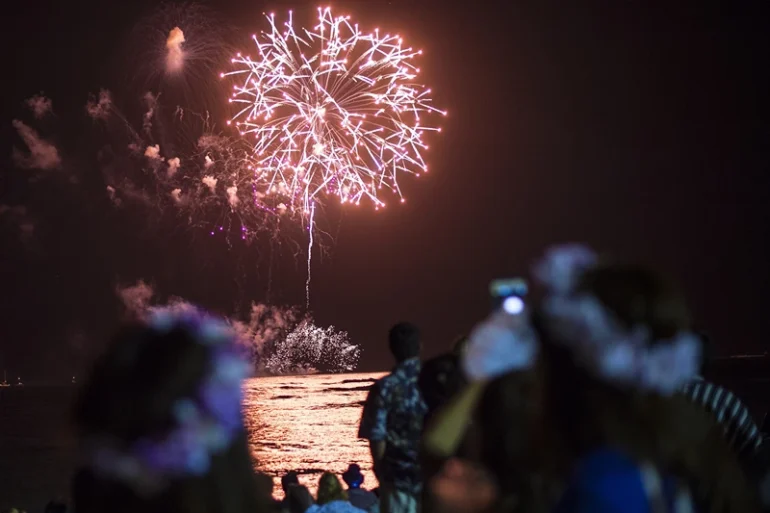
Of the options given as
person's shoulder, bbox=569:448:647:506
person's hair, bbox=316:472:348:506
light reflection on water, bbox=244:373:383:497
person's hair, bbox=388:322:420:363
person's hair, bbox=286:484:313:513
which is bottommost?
light reflection on water, bbox=244:373:383:497

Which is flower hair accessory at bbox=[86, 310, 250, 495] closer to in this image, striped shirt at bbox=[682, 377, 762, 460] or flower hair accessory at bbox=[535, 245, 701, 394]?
flower hair accessory at bbox=[535, 245, 701, 394]

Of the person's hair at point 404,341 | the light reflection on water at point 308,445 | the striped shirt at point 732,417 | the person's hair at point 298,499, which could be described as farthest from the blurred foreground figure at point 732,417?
the light reflection on water at point 308,445

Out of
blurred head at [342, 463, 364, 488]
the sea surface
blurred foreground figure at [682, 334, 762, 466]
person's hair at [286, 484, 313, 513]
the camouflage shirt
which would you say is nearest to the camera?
blurred foreground figure at [682, 334, 762, 466]

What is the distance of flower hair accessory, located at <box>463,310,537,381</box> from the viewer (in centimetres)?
283

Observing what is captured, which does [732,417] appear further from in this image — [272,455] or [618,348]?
[272,455]

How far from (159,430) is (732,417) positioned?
3118 mm

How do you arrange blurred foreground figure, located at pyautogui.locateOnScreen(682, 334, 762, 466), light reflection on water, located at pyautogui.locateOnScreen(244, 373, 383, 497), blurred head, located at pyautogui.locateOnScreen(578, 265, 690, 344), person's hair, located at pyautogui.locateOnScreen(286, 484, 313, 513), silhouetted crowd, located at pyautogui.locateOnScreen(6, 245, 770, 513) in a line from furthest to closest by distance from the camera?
1. light reflection on water, located at pyautogui.locateOnScreen(244, 373, 383, 497)
2. person's hair, located at pyautogui.locateOnScreen(286, 484, 313, 513)
3. blurred foreground figure, located at pyautogui.locateOnScreen(682, 334, 762, 466)
4. blurred head, located at pyautogui.locateOnScreen(578, 265, 690, 344)
5. silhouetted crowd, located at pyautogui.locateOnScreen(6, 245, 770, 513)

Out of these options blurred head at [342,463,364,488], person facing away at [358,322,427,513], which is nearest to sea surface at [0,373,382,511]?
blurred head at [342,463,364,488]

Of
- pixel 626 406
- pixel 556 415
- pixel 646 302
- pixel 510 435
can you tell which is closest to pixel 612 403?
pixel 626 406

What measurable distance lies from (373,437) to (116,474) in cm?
437

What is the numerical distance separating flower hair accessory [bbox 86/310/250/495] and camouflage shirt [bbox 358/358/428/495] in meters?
4.22

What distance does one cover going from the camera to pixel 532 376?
2947 mm

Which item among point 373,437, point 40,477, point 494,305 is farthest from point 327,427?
point 494,305

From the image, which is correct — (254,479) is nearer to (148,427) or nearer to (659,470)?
(148,427)
